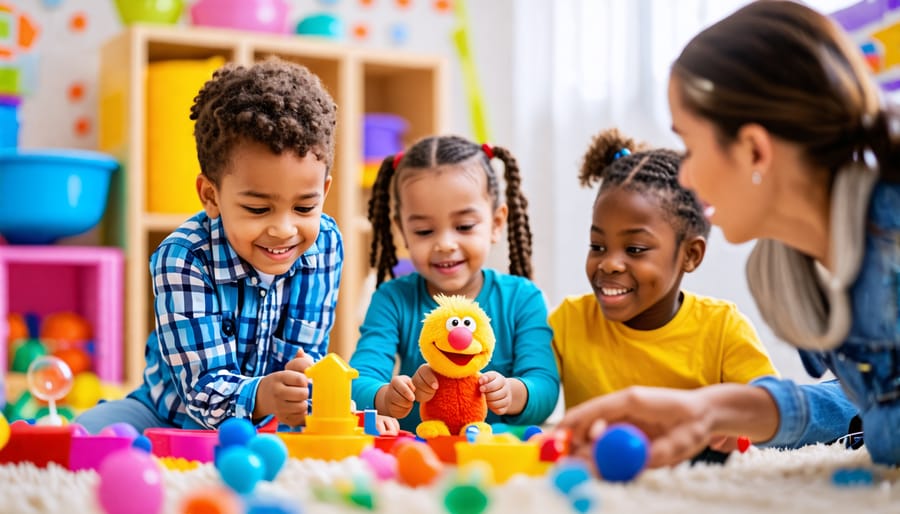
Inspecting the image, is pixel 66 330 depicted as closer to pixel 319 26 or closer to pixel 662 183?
pixel 319 26

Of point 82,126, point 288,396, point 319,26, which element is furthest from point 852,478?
point 82,126

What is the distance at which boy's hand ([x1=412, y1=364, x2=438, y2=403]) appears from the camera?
1.17 metres

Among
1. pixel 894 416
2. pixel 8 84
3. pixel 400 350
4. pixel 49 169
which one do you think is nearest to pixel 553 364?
pixel 400 350

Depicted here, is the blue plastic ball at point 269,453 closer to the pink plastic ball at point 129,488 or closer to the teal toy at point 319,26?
the pink plastic ball at point 129,488

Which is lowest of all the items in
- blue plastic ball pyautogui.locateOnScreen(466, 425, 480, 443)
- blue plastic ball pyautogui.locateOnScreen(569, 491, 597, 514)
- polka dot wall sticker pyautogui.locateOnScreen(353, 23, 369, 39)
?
blue plastic ball pyautogui.locateOnScreen(466, 425, 480, 443)

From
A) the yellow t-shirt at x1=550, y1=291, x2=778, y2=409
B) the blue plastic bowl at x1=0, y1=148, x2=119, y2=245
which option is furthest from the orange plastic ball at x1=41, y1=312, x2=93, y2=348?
the yellow t-shirt at x1=550, y1=291, x2=778, y2=409

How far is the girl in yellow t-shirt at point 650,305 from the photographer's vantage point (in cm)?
141

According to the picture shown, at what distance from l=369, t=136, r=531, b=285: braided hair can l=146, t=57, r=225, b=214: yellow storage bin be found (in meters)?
1.12

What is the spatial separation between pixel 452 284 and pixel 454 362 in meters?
0.37

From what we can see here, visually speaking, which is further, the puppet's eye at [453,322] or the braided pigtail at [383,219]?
the braided pigtail at [383,219]

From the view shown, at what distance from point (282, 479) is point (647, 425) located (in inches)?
12.1

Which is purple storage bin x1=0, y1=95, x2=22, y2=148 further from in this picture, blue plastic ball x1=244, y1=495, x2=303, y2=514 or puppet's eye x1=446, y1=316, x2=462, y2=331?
blue plastic ball x1=244, y1=495, x2=303, y2=514

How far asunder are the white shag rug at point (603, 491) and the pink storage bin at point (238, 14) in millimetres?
2119

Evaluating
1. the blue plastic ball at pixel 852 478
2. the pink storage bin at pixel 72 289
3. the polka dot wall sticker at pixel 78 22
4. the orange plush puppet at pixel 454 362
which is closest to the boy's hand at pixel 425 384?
the orange plush puppet at pixel 454 362
